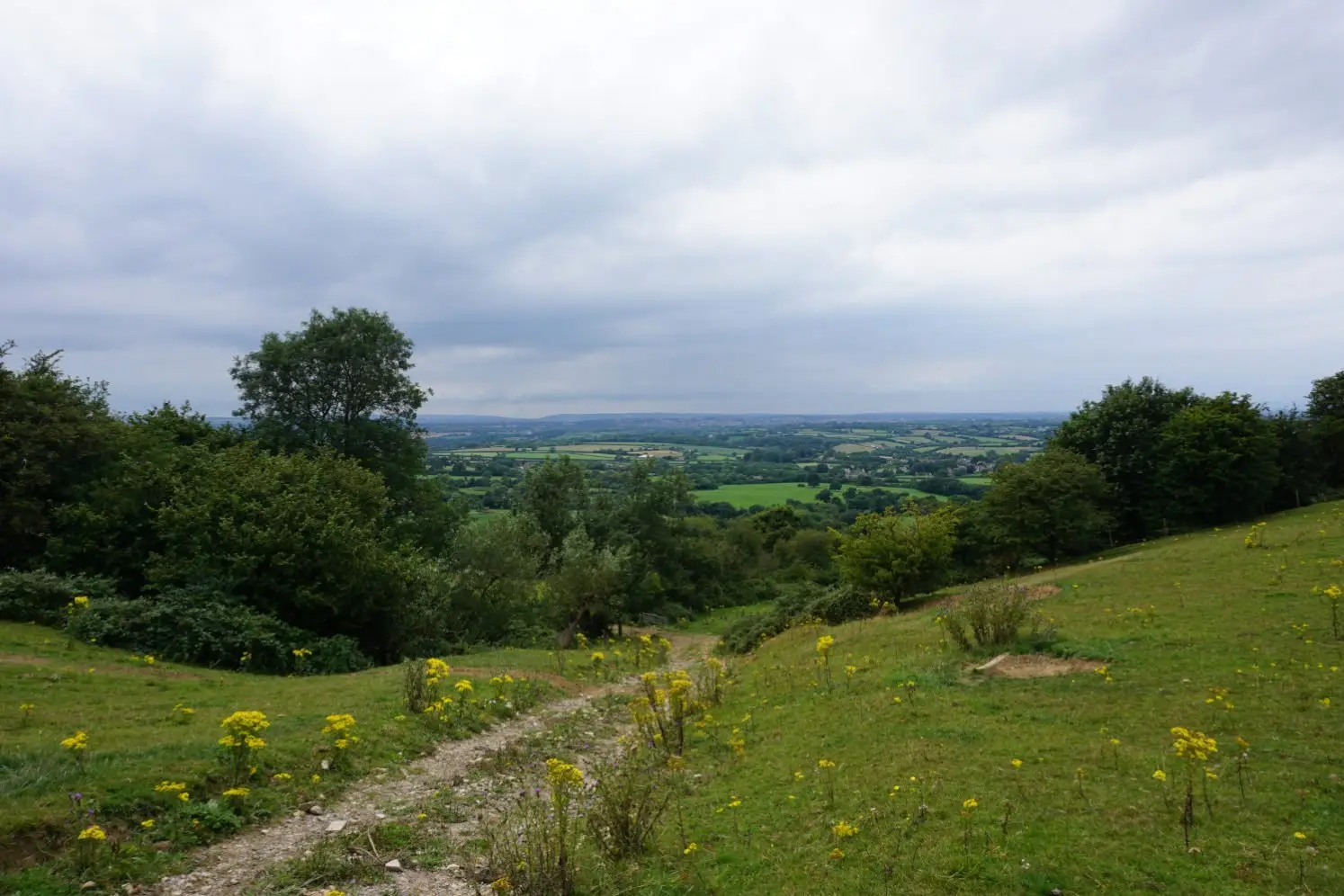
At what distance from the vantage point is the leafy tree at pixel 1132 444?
36.0m

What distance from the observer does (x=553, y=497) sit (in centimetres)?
4806

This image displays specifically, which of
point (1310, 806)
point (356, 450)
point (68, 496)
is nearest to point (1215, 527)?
point (1310, 806)

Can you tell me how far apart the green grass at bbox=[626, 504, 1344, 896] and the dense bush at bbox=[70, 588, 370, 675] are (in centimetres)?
1216

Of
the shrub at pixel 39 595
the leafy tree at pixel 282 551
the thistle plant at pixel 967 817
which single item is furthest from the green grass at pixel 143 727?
the thistle plant at pixel 967 817

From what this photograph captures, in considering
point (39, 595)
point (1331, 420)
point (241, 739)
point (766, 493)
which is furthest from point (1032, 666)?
point (766, 493)

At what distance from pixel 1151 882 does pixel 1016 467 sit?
28262mm

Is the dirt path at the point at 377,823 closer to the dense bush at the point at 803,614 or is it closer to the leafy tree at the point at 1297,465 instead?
the dense bush at the point at 803,614

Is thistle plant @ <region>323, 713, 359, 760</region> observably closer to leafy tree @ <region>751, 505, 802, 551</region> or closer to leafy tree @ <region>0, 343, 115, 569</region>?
leafy tree @ <region>0, 343, 115, 569</region>

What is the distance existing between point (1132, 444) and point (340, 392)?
142 ft

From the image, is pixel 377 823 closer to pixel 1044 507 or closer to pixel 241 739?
pixel 241 739

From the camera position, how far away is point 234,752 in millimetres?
8727

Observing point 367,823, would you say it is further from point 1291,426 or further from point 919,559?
point 1291,426

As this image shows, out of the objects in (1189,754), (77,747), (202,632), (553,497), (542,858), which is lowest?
(553,497)

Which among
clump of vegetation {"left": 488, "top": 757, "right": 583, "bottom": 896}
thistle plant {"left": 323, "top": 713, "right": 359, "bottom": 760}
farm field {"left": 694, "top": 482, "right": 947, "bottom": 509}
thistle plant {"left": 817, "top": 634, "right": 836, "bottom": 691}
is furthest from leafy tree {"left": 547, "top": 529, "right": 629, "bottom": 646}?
farm field {"left": 694, "top": 482, "right": 947, "bottom": 509}
